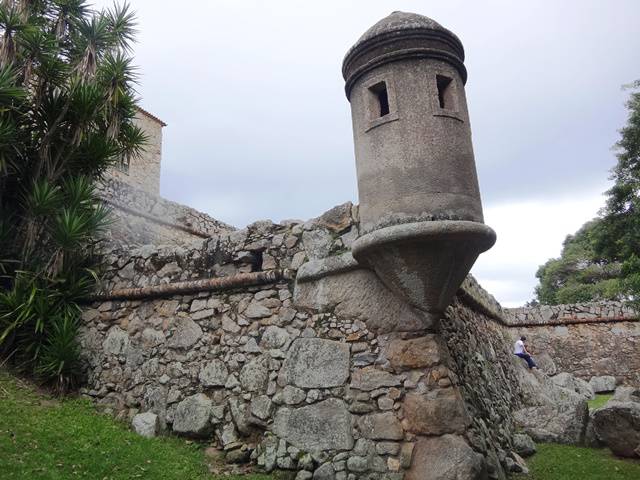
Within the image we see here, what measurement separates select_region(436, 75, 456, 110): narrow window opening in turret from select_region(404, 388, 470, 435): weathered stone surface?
9.97 ft

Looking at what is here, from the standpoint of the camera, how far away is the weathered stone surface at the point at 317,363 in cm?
549

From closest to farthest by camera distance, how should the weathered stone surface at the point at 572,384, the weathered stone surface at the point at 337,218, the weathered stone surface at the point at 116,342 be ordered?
the weathered stone surface at the point at 337,218 → the weathered stone surface at the point at 116,342 → the weathered stone surface at the point at 572,384

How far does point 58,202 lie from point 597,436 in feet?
27.6

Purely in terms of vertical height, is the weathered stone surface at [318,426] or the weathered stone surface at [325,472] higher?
the weathered stone surface at [318,426]

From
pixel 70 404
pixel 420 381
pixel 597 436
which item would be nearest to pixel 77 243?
pixel 70 404

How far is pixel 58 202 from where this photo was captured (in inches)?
297

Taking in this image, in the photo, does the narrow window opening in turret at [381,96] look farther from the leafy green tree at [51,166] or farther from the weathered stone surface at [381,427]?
the leafy green tree at [51,166]

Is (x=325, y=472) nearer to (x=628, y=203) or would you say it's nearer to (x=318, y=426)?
(x=318, y=426)

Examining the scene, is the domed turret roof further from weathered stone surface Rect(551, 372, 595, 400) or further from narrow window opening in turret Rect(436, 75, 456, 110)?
weathered stone surface Rect(551, 372, 595, 400)

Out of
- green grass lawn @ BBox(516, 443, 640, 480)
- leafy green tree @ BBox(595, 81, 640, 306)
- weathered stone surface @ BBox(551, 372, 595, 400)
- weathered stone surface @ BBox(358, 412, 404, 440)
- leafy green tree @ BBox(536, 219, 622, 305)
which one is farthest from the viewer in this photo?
leafy green tree @ BBox(536, 219, 622, 305)

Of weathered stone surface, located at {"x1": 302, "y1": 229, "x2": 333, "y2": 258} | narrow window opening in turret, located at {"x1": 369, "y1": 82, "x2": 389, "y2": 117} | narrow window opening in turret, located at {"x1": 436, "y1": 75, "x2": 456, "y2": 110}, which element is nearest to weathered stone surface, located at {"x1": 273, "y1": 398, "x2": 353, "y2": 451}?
weathered stone surface, located at {"x1": 302, "y1": 229, "x2": 333, "y2": 258}

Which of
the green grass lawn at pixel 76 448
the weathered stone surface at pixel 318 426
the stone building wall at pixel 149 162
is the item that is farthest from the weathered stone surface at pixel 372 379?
the stone building wall at pixel 149 162

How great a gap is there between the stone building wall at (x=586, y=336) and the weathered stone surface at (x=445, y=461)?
1010 cm

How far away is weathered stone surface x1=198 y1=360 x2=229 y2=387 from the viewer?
624cm
